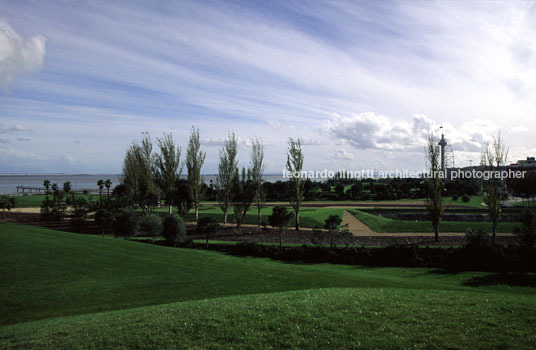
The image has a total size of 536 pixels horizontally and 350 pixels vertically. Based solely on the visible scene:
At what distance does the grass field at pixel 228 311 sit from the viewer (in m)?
7.07

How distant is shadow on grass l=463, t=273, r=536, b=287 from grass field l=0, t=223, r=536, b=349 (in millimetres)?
1051

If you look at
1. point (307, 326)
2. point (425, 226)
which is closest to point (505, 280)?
point (307, 326)

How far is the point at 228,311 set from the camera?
348 inches

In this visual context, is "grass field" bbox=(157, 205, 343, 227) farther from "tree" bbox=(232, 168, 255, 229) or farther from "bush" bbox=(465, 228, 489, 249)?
"bush" bbox=(465, 228, 489, 249)

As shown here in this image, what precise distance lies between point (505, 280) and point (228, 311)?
1727cm

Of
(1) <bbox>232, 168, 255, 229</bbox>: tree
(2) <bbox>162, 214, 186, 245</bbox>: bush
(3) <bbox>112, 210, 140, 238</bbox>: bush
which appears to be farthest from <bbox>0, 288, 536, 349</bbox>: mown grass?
(1) <bbox>232, 168, 255, 229</bbox>: tree

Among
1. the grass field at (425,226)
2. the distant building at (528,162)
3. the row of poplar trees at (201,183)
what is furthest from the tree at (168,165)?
the distant building at (528,162)

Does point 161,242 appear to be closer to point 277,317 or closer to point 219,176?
point 219,176

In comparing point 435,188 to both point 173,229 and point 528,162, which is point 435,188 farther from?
point 528,162

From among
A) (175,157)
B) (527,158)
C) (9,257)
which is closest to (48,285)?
(9,257)

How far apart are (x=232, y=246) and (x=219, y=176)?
13.4 meters

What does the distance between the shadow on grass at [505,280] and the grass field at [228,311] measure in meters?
1.05

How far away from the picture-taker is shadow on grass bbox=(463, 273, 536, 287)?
1712 centimetres

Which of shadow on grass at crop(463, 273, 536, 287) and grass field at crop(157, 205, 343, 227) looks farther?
grass field at crop(157, 205, 343, 227)
